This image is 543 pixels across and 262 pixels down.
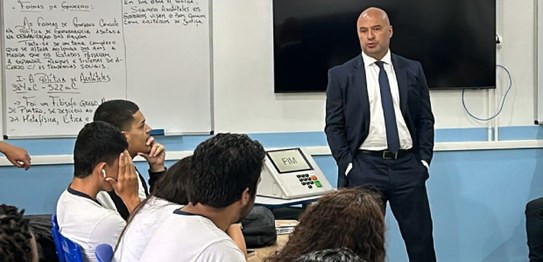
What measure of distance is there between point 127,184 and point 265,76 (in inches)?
80.0

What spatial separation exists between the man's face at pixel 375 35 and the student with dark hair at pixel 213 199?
6.85ft

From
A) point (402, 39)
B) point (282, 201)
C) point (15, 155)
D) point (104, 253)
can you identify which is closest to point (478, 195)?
point (402, 39)

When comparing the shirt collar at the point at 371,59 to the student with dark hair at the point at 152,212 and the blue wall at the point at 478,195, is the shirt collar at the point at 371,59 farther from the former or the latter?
the student with dark hair at the point at 152,212

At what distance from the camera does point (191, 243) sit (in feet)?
5.73

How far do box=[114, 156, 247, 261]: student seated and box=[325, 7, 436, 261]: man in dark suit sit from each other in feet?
5.63

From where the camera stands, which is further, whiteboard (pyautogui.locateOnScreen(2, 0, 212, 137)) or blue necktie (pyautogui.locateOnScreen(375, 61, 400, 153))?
whiteboard (pyautogui.locateOnScreen(2, 0, 212, 137))

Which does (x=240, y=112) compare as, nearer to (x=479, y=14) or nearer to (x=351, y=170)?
(x=351, y=170)

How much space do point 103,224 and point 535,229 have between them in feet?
9.31

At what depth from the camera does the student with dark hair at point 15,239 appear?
3.75 ft

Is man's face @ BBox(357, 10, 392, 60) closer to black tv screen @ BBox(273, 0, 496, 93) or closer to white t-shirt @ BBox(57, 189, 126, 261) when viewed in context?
black tv screen @ BBox(273, 0, 496, 93)

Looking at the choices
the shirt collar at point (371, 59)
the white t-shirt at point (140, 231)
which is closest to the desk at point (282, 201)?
the shirt collar at point (371, 59)

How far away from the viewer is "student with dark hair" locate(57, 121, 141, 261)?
95.1 inches

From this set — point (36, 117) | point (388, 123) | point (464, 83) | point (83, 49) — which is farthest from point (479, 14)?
point (36, 117)

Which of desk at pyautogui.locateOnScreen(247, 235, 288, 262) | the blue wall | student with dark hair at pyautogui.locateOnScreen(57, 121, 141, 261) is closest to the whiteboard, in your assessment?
the blue wall
